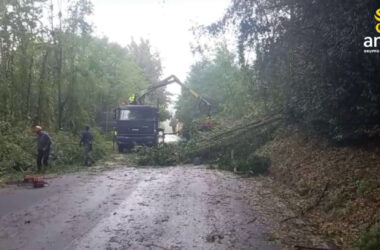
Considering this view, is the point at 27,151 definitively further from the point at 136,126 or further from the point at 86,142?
the point at 136,126

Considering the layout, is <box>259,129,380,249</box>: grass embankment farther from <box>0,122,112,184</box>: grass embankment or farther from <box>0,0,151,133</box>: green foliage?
<box>0,0,151,133</box>: green foliage

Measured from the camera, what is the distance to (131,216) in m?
8.17

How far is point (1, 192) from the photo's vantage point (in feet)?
36.8

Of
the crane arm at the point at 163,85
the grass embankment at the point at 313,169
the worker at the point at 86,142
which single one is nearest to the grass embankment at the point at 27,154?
the worker at the point at 86,142

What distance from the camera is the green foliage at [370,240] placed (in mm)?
5682

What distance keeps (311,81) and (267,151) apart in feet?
16.2

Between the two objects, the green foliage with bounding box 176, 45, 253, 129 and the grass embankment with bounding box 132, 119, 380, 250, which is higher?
the green foliage with bounding box 176, 45, 253, 129

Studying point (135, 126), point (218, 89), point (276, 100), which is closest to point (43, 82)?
point (135, 126)

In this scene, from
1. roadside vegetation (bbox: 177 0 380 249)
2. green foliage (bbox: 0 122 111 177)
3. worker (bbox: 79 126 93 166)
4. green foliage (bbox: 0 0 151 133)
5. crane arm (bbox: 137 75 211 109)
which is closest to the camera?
roadside vegetation (bbox: 177 0 380 249)

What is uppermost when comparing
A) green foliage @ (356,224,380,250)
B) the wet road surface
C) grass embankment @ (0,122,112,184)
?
grass embankment @ (0,122,112,184)

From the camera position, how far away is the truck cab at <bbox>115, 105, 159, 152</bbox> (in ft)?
75.1

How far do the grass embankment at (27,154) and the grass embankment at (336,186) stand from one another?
8.42 metres

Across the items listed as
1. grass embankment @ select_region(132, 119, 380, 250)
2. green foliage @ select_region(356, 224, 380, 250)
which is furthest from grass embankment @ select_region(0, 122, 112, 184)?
green foliage @ select_region(356, 224, 380, 250)

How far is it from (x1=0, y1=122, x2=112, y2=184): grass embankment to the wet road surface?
242cm
